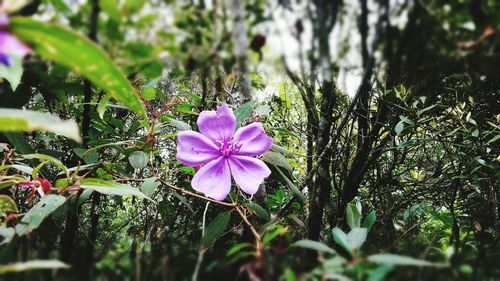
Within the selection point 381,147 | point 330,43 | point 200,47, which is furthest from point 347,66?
point 381,147

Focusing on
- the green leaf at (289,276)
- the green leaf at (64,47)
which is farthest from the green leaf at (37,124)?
the green leaf at (289,276)

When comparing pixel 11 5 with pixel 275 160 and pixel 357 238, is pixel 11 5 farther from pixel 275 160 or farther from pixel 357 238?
pixel 275 160

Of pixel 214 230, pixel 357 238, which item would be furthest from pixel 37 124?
pixel 214 230

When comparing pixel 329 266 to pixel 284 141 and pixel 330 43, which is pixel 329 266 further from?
pixel 284 141

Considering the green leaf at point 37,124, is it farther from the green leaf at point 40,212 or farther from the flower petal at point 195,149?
the flower petal at point 195,149

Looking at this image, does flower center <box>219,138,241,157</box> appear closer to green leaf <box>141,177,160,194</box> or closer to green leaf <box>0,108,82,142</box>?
green leaf <box>141,177,160,194</box>
